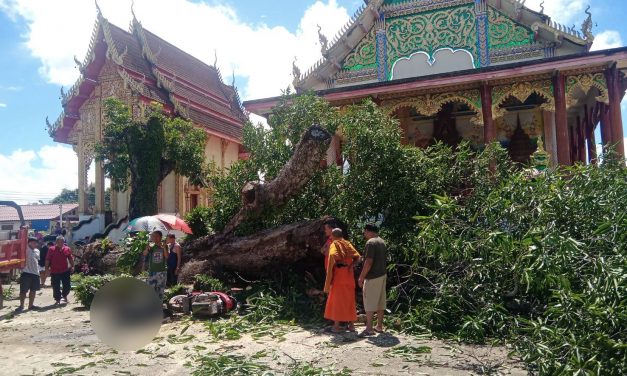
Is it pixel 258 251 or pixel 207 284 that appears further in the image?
pixel 258 251

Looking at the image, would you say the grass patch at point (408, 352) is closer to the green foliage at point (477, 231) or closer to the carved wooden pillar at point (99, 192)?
the green foliage at point (477, 231)

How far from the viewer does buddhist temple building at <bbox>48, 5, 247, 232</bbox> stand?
1917cm

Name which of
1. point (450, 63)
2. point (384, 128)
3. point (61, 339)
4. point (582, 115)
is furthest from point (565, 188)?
point (582, 115)

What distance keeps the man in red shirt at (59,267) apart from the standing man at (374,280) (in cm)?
642

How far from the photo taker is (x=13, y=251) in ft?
28.2

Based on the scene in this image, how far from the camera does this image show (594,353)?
3.63 m

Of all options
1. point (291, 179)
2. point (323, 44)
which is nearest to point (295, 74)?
point (323, 44)

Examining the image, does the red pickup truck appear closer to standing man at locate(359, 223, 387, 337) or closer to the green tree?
standing man at locate(359, 223, 387, 337)

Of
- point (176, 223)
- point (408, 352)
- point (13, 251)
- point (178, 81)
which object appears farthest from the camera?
point (178, 81)

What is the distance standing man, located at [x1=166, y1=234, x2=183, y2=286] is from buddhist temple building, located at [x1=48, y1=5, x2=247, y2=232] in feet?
34.3

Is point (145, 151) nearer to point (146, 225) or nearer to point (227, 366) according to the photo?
point (146, 225)

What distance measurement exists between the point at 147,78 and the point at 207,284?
48.1 ft

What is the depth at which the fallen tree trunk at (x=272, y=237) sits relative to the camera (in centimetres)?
773

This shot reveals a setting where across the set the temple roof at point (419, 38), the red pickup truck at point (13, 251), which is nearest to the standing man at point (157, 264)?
the red pickup truck at point (13, 251)
